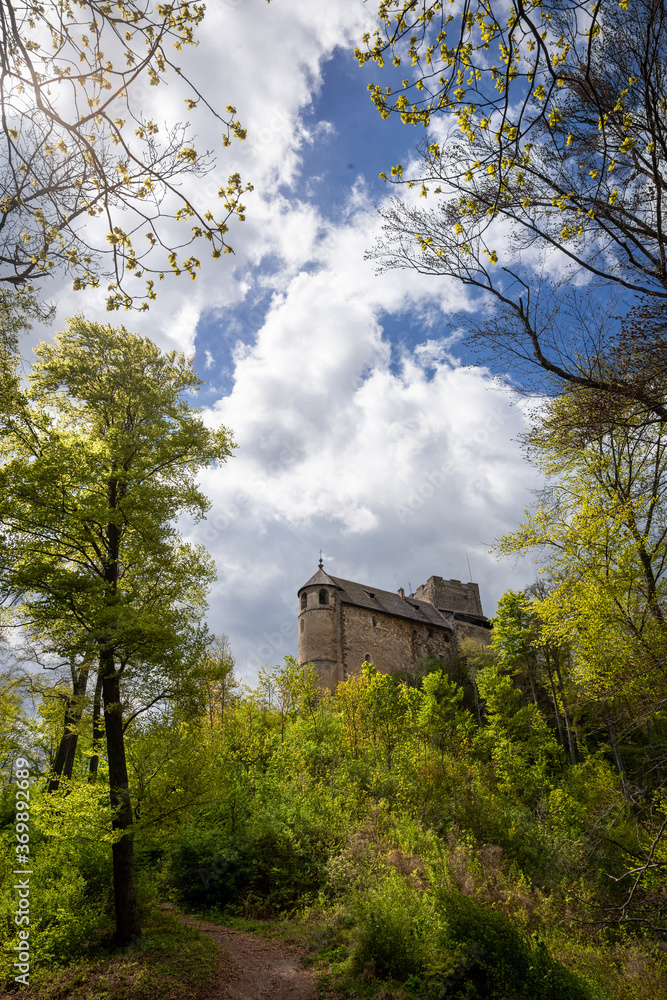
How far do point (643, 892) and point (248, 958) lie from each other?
694cm

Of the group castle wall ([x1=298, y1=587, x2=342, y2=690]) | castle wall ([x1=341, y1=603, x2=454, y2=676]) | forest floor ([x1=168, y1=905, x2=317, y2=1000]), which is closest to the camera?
forest floor ([x1=168, y1=905, x2=317, y2=1000])

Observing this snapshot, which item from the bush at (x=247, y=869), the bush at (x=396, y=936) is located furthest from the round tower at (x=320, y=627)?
the bush at (x=396, y=936)

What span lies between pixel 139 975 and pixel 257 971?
238 cm

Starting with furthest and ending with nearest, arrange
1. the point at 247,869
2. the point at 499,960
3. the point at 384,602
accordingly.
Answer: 1. the point at 384,602
2. the point at 247,869
3. the point at 499,960

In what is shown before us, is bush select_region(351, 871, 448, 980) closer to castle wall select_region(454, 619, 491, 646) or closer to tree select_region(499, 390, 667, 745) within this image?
tree select_region(499, 390, 667, 745)

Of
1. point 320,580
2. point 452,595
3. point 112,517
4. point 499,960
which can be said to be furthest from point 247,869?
point 452,595

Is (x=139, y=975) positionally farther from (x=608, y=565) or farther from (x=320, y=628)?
(x=320, y=628)

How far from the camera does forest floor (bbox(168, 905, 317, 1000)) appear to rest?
26.3 ft

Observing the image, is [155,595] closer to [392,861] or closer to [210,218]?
[210,218]

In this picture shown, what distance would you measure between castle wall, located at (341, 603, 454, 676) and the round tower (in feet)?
2.69

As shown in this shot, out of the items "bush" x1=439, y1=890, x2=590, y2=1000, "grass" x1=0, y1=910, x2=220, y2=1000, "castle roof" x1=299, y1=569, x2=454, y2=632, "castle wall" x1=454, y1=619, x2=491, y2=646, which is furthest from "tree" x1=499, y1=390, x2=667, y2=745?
"castle wall" x1=454, y1=619, x2=491, y2=646

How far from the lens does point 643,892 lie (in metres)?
6.23

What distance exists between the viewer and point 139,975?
7.38m

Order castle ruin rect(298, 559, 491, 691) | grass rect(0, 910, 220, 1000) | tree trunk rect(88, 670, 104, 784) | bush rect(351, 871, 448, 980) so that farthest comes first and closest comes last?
castle ruin rect(298, 559, 491, 691)
tree trunk rect(88, 670, 104, 784)
bush rect(351, 871, 448, 980)
grass rect(0, 910, 220, 1000)
